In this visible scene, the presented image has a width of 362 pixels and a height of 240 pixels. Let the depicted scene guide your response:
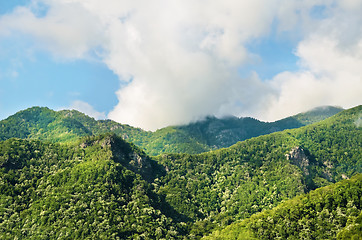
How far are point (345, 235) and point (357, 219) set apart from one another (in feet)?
53.0

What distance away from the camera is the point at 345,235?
173m

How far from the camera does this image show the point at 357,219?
599ft
